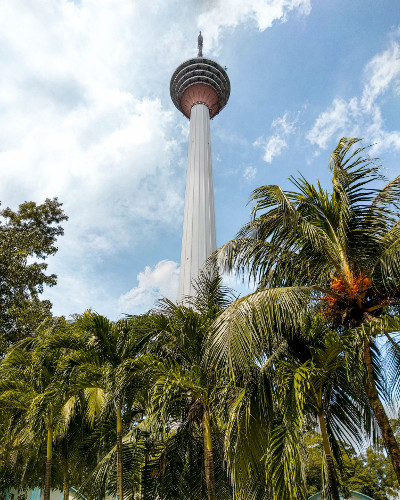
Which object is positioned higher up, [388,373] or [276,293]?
[276,293]

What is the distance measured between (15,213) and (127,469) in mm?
16941

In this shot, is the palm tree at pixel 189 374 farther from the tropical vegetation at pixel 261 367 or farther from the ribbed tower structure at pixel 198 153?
the ribbed tower structure at pixel 198 153

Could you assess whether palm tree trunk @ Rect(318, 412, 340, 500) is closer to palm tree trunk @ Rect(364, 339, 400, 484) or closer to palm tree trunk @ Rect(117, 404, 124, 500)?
palm tree trunk @ Rect(364, 339, 400, 484)

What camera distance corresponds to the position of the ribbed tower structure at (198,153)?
104 feet

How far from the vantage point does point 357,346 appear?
679 centimetres

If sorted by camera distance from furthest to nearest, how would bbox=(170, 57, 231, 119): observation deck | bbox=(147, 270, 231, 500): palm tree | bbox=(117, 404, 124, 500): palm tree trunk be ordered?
bbox=(170, 57, 231, 119): observation deck
bbox=(117, 404, 124, 500): palm tree trunk
bbox=(147, 270, 231, 500): palm tree

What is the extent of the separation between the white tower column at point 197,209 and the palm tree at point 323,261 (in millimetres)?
20143

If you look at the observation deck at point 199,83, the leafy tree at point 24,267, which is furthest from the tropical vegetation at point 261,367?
the observation deck at point 199,83

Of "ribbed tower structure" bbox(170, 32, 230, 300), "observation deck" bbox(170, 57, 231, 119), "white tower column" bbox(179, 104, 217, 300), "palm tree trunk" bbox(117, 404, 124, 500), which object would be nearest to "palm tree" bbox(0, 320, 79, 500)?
"palm tree trunk" bbox(117, 404, 124, 500)

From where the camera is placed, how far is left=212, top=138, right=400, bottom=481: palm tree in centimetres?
680

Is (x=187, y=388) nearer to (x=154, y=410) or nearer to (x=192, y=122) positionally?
(x=154, y=410)

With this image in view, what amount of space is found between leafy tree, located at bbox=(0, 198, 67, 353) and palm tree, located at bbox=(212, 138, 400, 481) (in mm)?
13833

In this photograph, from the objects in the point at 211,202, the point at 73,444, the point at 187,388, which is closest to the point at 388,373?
the point at 187,388

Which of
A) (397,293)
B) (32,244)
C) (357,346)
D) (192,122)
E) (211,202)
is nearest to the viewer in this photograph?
(357,346)
